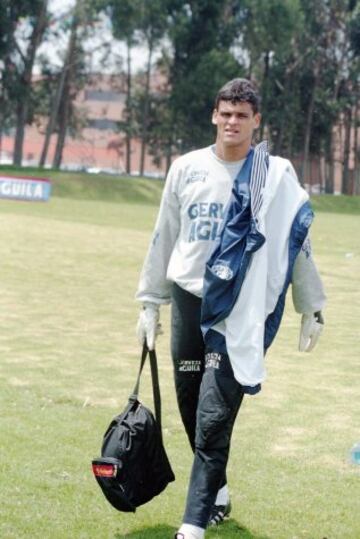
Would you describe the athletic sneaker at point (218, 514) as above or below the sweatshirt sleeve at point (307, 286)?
below

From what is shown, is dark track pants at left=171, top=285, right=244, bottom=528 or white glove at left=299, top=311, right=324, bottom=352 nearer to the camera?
dark track pants at left=171, top=285, right=244, bottom=528

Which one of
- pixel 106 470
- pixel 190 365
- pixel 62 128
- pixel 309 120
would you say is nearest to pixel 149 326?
pixel 190 365

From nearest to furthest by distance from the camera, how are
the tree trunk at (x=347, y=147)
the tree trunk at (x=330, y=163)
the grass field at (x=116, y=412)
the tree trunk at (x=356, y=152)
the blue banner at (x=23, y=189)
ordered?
the grass field at (x=116, y=412)
the blue banner at (x=23, y=189)
the tree trunk at (x=356, y=152)
the tree trunk at (x=347, y=147)
the tree trunk at (x=330, y=163)

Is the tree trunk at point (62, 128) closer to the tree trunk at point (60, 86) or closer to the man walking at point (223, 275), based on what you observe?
the tree trunk at point (60, 86)

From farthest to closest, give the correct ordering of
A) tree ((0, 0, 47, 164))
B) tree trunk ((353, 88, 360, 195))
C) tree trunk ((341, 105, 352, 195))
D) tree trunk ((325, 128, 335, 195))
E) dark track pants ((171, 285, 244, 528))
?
tree trunk ((325, 128, 335, 195)) → tree trunk ((341, 105, 352, 195)) → tree trunk ((353, 88, 360, 195)) → tree ((0, 0, 47, 164)) → dark track pants ((171, 285, 244, 528))

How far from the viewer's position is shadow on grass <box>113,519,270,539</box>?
15.1ft

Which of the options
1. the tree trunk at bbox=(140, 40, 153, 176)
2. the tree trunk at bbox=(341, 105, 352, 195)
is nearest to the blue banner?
the tree trunk at bbox=(140, 40, 153, 176)

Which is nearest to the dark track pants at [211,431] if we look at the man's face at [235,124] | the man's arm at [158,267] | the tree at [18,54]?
the man's arm at [158,267]

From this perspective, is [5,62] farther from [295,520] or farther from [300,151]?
[295,520]

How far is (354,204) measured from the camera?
61.4m

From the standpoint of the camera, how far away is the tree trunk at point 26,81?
195 feet

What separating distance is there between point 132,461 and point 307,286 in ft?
3.76

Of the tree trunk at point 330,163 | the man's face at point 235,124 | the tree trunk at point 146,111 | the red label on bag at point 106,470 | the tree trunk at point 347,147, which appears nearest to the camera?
the red label on bag at point 106,470

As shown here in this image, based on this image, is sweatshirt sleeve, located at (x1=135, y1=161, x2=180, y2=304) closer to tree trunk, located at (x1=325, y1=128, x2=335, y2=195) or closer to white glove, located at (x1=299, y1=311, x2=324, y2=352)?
white glove, located at (x1=299, y1=311, x2=324, y2=352)
